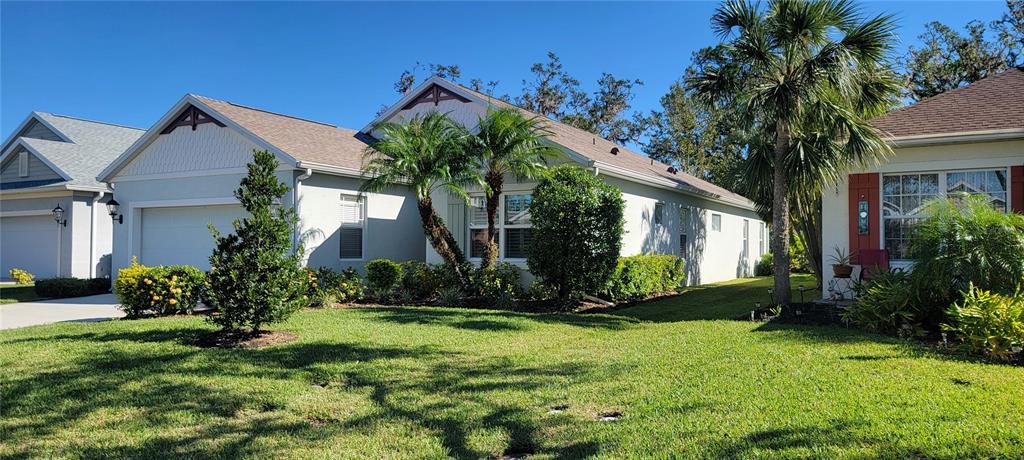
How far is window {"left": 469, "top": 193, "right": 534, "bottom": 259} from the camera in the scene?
1473 cm

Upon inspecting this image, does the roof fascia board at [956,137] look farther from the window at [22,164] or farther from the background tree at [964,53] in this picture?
the window at [22,164]

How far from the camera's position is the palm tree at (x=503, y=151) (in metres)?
12.7

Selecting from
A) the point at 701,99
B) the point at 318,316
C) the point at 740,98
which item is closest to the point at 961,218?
the point at 740,98

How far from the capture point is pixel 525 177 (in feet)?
45.4

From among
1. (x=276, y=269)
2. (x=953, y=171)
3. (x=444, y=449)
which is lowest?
(x=444, y=449)

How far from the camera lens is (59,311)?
41.9 feet

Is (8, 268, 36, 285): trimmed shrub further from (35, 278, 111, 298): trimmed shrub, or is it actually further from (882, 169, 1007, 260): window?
(882, 169, 1007, 260): window

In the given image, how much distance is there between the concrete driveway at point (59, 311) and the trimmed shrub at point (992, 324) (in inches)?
511

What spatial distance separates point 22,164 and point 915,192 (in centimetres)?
2517

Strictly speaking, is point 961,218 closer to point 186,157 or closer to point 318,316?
point 318,316

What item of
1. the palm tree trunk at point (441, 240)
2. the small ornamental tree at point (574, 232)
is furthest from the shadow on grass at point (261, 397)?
the palm tree trunk at point (441, 240)

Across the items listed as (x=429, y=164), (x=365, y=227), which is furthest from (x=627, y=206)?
(x=365, y=227)

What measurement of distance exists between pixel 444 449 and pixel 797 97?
28.5 ft

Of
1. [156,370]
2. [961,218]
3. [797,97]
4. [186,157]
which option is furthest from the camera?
[186,157]
